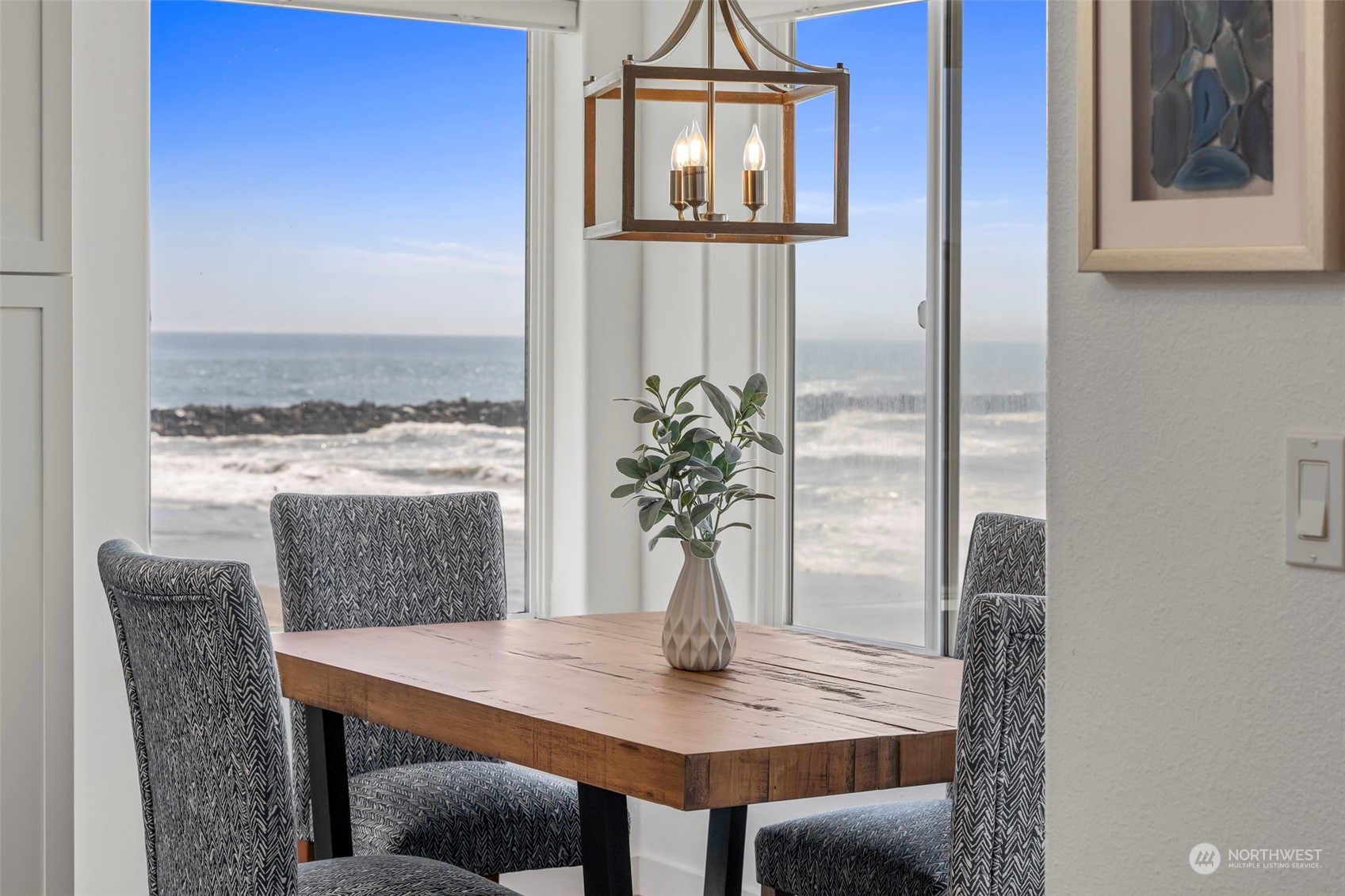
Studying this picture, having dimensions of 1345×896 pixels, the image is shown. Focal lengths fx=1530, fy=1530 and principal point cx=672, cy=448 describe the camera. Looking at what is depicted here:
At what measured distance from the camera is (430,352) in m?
4.11

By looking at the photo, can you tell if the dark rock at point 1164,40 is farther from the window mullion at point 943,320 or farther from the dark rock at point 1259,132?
the window mullion at point 943,320

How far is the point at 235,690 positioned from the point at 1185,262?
124 centimetres

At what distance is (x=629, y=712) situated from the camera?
2057mm

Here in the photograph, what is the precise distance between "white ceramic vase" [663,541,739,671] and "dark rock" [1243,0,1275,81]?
1313 millimetres

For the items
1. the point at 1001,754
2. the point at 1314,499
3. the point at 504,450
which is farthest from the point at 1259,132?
the point at 504,450

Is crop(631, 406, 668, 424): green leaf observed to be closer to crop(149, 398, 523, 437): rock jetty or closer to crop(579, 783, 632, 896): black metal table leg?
crop(579, 783, 632, 896): black metal table leg

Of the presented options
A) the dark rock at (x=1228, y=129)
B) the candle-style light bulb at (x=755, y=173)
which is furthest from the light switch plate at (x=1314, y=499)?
the candle-style light bulb at (x=755, y=173)

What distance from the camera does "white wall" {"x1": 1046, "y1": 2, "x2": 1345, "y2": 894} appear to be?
1.22 metres

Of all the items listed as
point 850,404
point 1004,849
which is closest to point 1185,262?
point 1004,849

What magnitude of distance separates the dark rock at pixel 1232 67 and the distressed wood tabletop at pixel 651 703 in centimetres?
95

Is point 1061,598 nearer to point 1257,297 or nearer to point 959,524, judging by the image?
point 1257,297

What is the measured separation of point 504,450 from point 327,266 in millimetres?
691

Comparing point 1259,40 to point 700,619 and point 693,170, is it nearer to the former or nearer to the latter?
point 693,170

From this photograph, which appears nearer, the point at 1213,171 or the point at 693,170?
the point at 1213,171
